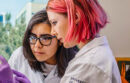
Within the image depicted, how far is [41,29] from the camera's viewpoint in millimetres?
1155

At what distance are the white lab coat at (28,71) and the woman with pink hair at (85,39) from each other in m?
0.44

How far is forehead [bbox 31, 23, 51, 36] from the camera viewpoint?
1.16m

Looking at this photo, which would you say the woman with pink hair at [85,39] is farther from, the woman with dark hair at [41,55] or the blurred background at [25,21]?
the blurred background at [25,21]

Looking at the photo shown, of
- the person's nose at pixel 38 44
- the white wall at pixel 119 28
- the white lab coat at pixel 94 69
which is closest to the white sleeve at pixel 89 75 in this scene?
the white lab coat at pixel 94 69

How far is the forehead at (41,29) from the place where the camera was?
116 cm

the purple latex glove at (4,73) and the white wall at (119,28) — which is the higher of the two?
the purple latex glove at (4,73)

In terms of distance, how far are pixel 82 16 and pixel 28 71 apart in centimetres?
67

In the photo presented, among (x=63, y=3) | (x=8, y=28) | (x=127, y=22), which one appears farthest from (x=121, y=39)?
(x=63, y=3)

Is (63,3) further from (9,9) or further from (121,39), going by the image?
(121,39)

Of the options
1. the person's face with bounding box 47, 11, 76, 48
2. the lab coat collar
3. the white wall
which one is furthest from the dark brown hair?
the white wall

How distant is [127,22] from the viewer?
233cm

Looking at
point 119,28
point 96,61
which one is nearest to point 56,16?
point 96,61

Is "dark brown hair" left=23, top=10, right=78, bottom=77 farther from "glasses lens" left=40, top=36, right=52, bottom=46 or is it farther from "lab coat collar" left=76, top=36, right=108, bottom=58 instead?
"lab coat collar" left=76, top=36, right=108, bottom=58

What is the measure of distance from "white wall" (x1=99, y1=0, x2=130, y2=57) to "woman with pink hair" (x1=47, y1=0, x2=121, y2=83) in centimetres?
149
